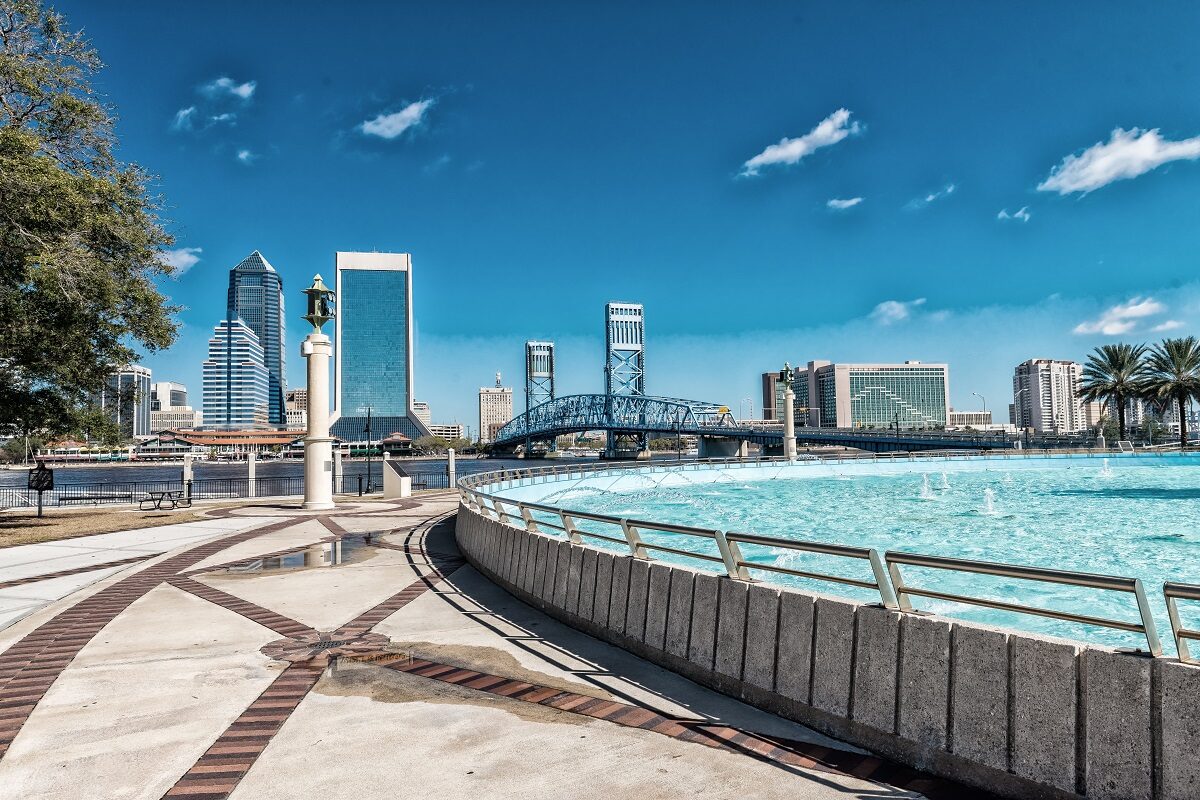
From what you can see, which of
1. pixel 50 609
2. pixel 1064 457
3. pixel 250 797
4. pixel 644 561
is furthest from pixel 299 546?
pixel 1064 457

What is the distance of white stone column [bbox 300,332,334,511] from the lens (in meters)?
24.8

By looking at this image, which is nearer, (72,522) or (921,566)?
(921,566)

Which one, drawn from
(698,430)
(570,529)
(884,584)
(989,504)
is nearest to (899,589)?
(884,584)

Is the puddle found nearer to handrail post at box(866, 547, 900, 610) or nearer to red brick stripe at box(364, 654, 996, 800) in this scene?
red brick stripe at box(364, 654, 996, 800)

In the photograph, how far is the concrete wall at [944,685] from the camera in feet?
Result: 12.3

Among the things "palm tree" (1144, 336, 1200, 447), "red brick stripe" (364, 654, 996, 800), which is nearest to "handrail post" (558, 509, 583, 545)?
"red brick stripe" (364, 654, 996, 800)

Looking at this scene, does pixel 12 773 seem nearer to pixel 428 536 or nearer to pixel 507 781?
pixel 507 781

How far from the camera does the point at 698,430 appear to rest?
10712cm

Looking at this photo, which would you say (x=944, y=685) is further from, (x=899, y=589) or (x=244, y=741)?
(x=244, y=741)

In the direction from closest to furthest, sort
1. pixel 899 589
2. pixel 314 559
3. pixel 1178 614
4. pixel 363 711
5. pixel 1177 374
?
1. pixel 1178 614
2. pixel 899 589
3. pixel 363 711
4. pixel 314 559
5. pixel 1177 374

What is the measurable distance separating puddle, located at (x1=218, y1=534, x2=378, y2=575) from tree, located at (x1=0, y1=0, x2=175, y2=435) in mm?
7320

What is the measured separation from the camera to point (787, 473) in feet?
152

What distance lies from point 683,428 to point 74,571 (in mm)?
99546

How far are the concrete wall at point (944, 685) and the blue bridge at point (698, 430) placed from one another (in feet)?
267
